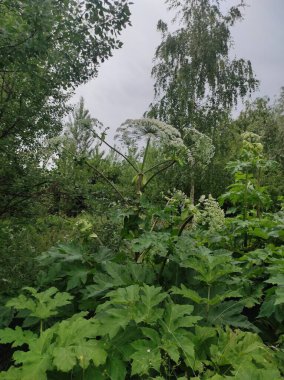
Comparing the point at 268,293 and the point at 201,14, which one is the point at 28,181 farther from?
the point at 201,14

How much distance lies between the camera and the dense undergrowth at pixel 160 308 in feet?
5.42

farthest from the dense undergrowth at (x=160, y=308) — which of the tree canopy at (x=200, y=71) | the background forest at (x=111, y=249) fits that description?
the tree canopy at (x=200, y=71)

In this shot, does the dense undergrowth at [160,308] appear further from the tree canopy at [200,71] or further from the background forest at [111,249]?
the tree canopy at [200,71]

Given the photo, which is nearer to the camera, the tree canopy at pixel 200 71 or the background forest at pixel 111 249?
the background forest at pixel 111 249

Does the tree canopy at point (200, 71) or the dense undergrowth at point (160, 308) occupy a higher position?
the tree canopy at point (200, 71)

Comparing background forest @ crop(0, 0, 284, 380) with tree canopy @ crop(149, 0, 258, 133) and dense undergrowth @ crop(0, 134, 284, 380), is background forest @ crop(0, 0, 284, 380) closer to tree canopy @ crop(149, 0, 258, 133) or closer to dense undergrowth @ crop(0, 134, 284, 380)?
dense undergrowth @ crop(0, 134, 284, 380)

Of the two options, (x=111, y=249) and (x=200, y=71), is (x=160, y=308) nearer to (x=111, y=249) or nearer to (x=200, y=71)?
(x=111, y=249)

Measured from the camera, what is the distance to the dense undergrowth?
5.42 feet

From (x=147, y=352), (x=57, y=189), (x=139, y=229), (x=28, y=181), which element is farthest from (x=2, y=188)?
(x=147, y=352)

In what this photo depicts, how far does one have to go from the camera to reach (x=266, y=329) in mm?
2316

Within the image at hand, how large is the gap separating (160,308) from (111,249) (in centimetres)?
173

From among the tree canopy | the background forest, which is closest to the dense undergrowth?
the background forest

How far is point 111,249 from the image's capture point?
360 centimetres

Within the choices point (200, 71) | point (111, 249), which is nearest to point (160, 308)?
point (111, 249)
